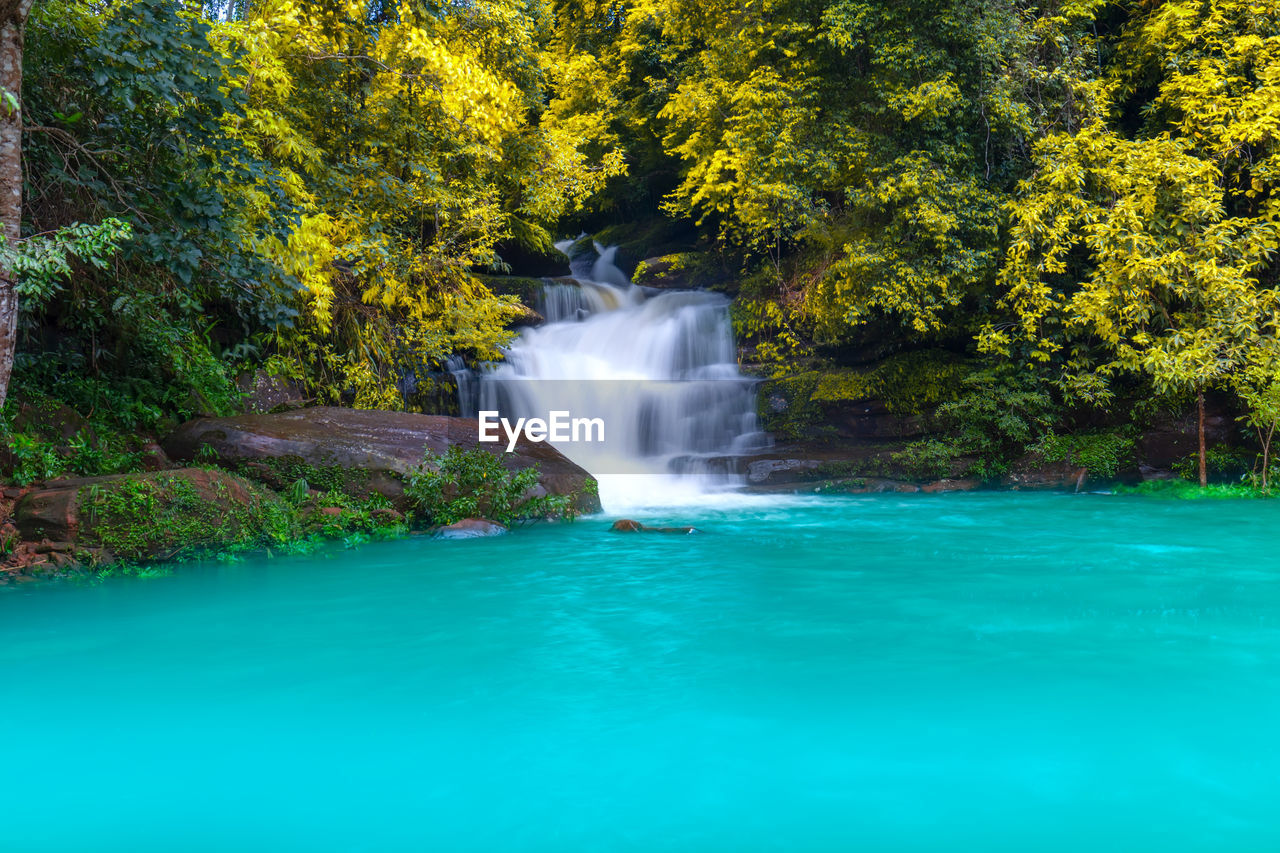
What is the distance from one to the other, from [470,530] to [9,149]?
207 inches

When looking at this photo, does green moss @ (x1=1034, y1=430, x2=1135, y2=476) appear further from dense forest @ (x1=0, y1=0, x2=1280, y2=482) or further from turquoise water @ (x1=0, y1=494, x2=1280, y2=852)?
turquoise water @ (x1=0, y1=494, x2=1280, y2=852)

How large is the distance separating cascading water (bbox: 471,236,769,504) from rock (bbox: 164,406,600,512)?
3.21 meters

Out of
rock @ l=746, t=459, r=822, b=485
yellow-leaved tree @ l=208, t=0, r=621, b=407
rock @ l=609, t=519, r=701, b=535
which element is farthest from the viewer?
rock @ l=746, t=459, r=822, b=485

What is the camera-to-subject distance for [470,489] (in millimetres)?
10180

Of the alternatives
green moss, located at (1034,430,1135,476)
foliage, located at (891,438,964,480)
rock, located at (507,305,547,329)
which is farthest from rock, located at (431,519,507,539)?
green moss, located at (1034,430,1135,476)

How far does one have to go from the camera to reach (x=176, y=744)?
12.8 ft

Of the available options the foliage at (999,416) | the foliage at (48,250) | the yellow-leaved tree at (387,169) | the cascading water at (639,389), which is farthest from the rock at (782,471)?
the foliage at (48,250)

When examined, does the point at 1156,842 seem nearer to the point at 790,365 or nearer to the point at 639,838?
the point at 639,838

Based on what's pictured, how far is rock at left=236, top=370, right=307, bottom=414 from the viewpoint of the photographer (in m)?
11.8

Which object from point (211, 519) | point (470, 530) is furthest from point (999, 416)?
point (211, 519)

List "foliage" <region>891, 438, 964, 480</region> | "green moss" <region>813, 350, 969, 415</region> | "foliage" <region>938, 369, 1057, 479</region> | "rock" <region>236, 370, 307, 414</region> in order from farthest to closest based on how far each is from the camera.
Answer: "green moss" <region>813, 350, 969, 415</region> → "foliage" <region>891, 438, 964, 480</region> → "foliage" <region>938, 369, 1057, 479</region> → "rock" <region>236, 370, 307, 414</region>

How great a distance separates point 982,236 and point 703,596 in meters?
10.1

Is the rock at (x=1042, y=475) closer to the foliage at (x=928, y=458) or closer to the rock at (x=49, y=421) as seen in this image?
the foliage at (x=928, y=458)

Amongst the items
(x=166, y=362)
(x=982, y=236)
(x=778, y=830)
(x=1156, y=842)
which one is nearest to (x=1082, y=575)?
(x=1156, y=842)
